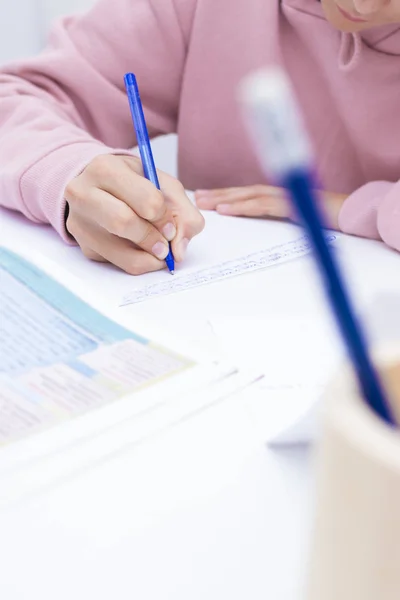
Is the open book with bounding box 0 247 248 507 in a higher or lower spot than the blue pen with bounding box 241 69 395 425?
lower

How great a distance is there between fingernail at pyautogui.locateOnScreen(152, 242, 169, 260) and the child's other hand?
157 millimetres

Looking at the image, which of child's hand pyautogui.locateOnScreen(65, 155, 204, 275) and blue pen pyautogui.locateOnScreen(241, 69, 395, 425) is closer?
blue pen pyautogui.locateOnScreen(241, 69, 395, 425)

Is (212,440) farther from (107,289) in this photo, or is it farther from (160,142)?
(160,142)

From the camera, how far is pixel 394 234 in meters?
0.55

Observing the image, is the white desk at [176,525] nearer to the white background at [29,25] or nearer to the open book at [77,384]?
the open book at [77,384]

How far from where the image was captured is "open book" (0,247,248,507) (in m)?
0.29

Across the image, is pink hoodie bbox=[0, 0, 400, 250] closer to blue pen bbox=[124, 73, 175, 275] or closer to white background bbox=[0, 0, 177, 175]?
blue pen bbox=[124, 73, 175, 275]

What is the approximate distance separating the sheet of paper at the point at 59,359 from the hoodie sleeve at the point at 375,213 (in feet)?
0.86

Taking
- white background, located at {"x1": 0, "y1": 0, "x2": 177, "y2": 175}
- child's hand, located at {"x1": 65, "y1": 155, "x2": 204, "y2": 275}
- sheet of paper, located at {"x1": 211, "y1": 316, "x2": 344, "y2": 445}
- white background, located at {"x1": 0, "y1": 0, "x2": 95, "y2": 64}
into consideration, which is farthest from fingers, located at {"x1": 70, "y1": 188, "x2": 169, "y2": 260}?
white background, located at {"x1": 0, "y1": 0, "x2": 95, "y2": 64}

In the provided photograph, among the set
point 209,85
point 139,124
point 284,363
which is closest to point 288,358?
point 284,363

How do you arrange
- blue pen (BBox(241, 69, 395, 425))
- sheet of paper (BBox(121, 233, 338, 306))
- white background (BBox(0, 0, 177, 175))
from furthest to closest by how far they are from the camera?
white background (BBox(0, 0, 177, 175)) → sheet of paper (BBox(121, 233, 338, 306)) → blue pen (BBox(241, 69, 395, 425))

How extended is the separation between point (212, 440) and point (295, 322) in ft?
0.42

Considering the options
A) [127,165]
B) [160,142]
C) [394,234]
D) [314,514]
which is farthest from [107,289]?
[160,142]

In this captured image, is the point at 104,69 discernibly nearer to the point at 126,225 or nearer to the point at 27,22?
the point at 126,225
